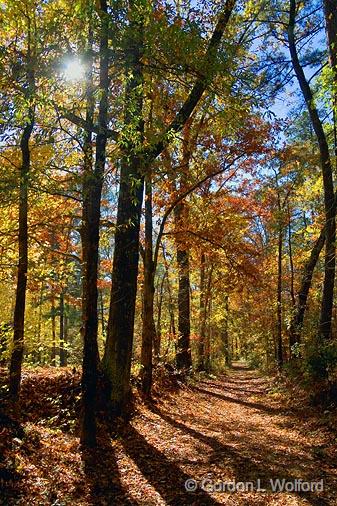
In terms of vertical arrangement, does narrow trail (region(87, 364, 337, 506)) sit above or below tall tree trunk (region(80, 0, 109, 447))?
below

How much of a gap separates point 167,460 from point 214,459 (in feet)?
2.40

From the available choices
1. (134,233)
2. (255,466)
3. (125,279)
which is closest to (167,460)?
(255,466)

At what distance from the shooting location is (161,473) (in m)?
5.54

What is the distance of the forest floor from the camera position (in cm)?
460

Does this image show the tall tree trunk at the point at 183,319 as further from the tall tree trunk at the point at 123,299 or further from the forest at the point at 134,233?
the tall tree trunk at the point at 123,299

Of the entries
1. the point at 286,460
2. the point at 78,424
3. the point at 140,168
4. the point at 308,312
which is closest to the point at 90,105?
the point at 140,168

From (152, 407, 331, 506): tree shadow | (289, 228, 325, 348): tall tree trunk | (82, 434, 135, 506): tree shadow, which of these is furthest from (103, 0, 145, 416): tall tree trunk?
(289, 228, 325, 348): tall tree trunk

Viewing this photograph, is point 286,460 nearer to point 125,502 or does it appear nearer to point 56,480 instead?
point 125,502

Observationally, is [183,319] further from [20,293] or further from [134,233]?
[20,293]

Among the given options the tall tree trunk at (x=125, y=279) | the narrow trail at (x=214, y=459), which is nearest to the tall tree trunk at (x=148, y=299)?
the narrow trail at (x=214, y=459)

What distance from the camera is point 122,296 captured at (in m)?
8.28

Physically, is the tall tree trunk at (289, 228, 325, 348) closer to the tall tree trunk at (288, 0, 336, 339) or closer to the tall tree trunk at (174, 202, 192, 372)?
the tall tree trunk at (288, 0, 336, 339)

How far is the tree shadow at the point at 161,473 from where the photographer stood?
4.65 meters

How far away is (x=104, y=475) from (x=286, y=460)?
2764mm
